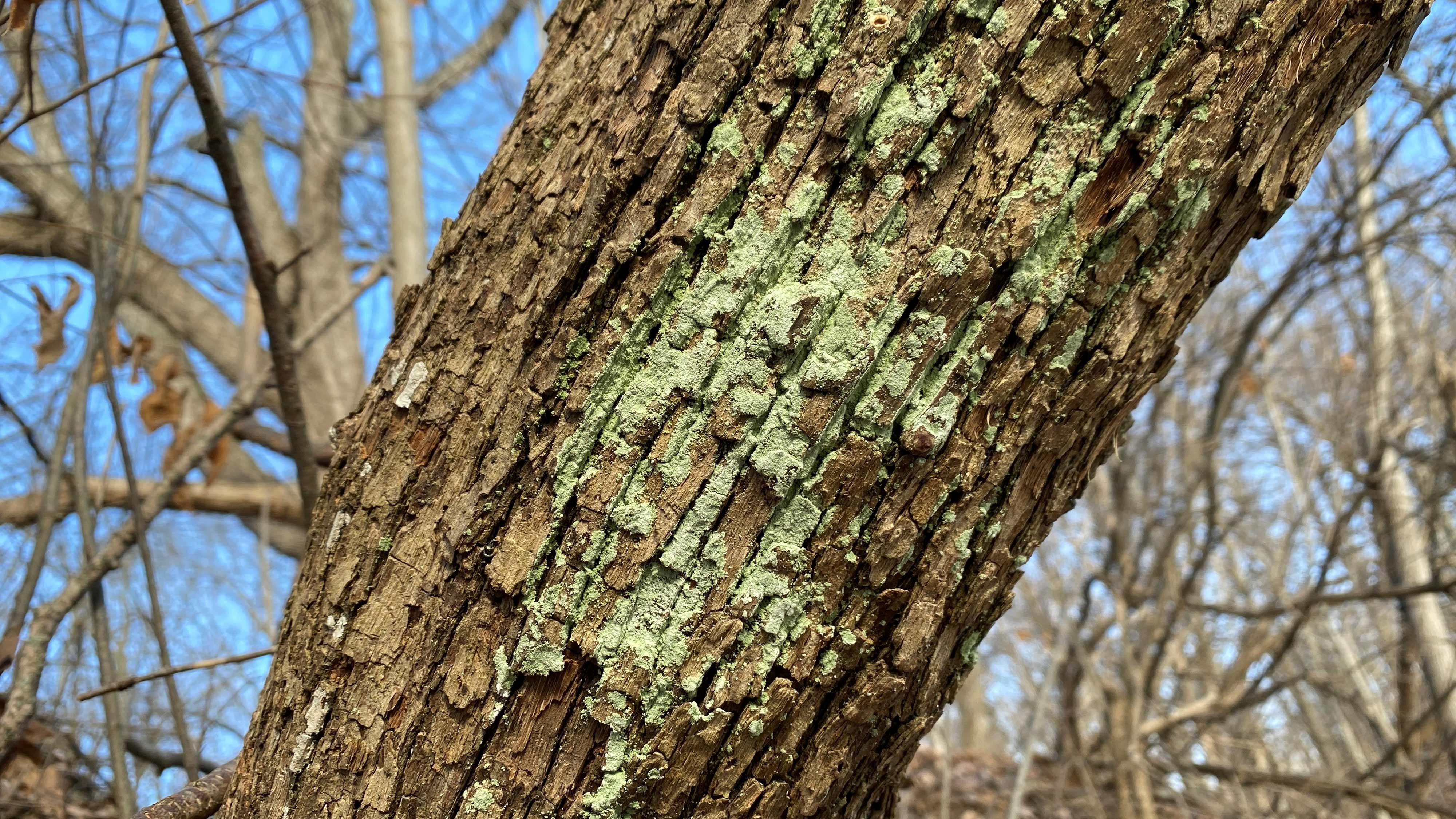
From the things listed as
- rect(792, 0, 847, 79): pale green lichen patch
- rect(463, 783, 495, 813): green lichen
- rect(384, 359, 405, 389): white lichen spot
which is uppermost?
rect(792, 0, 847, 79): pale green lichen patch

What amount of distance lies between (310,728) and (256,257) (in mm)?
948

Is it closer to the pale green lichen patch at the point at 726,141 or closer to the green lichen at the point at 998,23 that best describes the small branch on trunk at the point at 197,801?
the pale green lichen patch at the point at 726,141

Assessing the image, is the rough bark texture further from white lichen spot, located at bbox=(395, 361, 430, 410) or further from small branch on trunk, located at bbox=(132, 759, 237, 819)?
small branch on trunk, located at bbox=(132, 759, 237, 819)

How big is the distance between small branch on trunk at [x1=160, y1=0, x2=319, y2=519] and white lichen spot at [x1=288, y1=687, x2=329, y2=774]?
1.83 feet

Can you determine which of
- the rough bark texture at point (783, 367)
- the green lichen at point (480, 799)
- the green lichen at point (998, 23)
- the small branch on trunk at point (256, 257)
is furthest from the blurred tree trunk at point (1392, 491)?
the small branch on trunk at point (256, 257)

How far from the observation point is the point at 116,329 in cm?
236

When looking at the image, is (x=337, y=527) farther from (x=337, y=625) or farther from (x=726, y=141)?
(x=726, y=141)

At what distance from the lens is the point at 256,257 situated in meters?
1.61

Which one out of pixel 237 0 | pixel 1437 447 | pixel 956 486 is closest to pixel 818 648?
pixel 956 486

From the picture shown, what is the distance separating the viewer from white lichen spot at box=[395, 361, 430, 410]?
3.31ft

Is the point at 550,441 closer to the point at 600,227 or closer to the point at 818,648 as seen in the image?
the point at 600,227

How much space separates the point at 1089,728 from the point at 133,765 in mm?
5628

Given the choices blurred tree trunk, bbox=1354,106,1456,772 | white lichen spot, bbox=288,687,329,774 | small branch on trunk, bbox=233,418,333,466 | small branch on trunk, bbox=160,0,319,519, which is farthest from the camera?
blurred tree trunk, bbox=1354,106,1456,772

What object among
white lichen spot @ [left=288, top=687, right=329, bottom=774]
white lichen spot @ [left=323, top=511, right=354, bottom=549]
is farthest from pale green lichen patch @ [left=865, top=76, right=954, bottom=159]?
white lichen spot @ [left=288, top=687, right=329, bottom=774]
